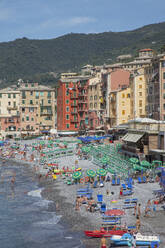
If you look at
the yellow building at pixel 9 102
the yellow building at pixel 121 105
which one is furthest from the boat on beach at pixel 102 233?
the yellow building at pixel 9 102

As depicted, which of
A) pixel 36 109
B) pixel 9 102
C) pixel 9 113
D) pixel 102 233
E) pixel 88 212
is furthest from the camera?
pixel 9 102

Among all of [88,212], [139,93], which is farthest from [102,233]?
[139,93]

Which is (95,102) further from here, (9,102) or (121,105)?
(9,102)

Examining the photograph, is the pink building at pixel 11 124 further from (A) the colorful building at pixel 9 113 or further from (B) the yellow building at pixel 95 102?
(B) the yellow building at pixel 95 102

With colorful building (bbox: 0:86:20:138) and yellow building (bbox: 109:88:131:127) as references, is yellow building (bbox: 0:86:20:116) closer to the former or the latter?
colorful building (bbox: 0:86:20:138)

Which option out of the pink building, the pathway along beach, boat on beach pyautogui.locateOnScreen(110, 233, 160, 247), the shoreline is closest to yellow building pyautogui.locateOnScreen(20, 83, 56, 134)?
the pink building

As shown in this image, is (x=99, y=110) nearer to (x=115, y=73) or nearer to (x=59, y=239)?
(x=115, y=73)
